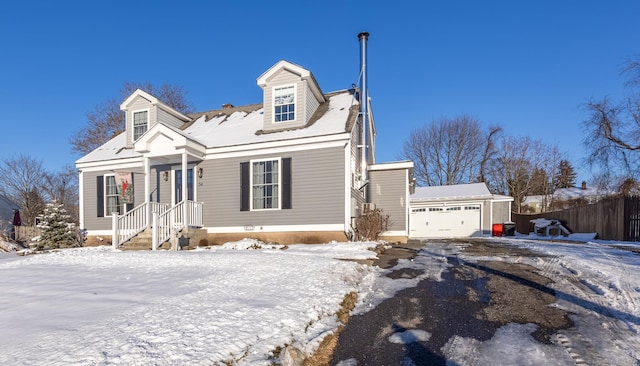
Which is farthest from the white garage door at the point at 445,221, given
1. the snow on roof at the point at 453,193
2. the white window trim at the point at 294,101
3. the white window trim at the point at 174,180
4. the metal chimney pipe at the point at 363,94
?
the white window trim at the point at 174,180

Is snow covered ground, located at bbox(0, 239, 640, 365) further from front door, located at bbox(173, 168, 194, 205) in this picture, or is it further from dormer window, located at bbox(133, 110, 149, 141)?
dormer window, located at bbox(133, 110, 149, 141)

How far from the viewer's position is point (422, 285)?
16.3ft

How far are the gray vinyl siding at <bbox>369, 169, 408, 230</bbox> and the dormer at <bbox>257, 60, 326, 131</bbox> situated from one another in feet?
13.1

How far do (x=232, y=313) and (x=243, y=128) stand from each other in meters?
9.93

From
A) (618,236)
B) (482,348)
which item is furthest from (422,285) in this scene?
(618,236)

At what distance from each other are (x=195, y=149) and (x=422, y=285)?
8669mm

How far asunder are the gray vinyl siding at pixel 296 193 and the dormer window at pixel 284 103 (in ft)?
5.68

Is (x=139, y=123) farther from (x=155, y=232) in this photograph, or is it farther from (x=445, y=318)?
(x=445, y=318)

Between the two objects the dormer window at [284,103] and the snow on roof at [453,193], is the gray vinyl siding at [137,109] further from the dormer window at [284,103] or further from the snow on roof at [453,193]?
the snow on roof at [453,193]

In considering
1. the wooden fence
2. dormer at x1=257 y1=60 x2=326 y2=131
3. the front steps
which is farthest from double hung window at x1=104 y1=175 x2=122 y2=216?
the wooden fence

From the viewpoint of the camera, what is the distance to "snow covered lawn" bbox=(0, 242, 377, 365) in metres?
2.38

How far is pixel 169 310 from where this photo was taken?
3.27 metres

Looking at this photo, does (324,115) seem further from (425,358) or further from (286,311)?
(425,358)

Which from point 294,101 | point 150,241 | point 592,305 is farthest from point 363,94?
point 592,305
